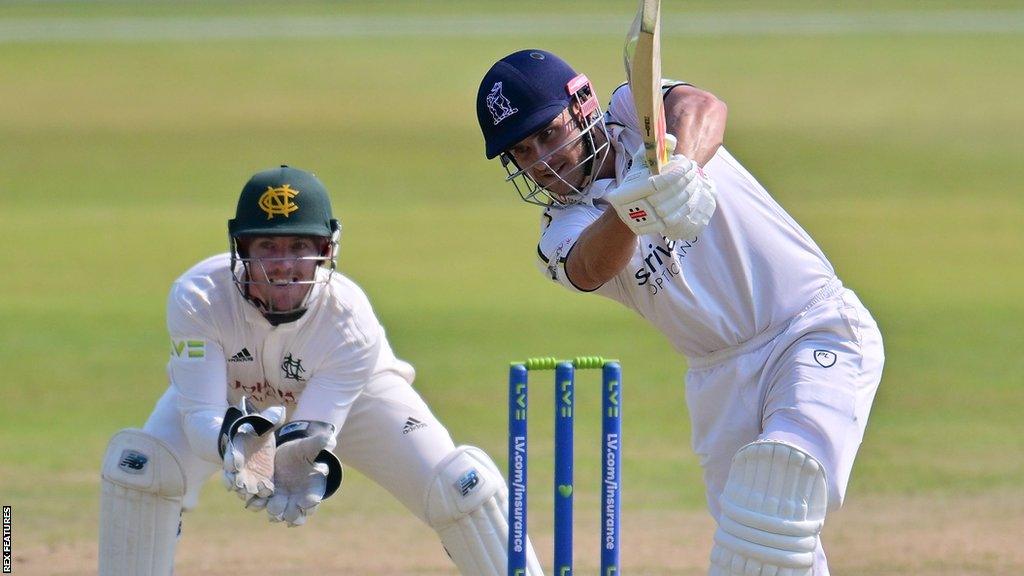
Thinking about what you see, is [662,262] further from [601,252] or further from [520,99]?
[520,99]

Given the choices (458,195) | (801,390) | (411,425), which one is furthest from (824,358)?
(458,195)

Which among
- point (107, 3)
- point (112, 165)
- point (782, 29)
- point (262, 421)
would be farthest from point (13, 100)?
point (262, 421)

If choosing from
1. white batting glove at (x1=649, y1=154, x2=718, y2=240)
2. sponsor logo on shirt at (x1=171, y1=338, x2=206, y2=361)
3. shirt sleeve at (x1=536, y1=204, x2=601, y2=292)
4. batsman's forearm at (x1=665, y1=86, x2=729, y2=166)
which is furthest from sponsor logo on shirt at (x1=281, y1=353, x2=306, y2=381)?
white batting glove at (x1=649, y1=154, x2=718, y2=240)

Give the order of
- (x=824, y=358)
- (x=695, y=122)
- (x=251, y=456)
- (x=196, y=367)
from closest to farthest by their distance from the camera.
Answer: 1. (x=695, y=122)
2. (x=824, y=358)
3. (x=251, y=456)
4. (x=196, y=367)

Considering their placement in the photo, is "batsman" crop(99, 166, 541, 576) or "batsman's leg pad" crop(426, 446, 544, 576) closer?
"batsman" crop(99, 166, 541, 576)

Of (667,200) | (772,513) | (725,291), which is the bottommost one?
(772,513)

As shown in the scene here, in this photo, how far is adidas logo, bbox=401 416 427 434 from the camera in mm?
3695

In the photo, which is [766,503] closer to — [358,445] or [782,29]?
[358,445]

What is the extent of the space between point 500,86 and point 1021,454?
427 centimetres

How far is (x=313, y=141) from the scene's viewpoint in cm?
1684

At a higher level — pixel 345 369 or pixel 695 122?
pixel 695 122

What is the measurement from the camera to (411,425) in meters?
3.71

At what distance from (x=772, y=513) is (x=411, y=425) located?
123 centimetres

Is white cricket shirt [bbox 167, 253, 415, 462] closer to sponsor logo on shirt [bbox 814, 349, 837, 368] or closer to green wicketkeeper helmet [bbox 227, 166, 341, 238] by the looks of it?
green wicketkeeper helmet [bbox 227, 166, 341, 238]
